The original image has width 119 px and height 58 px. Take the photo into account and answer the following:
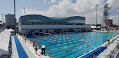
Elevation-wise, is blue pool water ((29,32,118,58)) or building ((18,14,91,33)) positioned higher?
Answer: building ((18,14,91,33))

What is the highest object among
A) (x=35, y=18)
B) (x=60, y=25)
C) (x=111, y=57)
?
(x=35, y=18)

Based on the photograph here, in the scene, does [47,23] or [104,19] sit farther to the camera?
[104,19]

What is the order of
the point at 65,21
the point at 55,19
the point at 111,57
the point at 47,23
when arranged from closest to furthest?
the point at 111,57 → the point at 47,23 → the point at 55,19 → the point at 65,21

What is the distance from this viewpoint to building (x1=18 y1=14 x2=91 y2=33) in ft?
113

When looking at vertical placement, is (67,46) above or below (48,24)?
below

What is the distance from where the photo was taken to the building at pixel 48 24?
3453 centimetres

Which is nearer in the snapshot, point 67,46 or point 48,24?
point 67,46

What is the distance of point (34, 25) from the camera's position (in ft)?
116

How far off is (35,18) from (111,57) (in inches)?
1245

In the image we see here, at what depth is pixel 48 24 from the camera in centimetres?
3878

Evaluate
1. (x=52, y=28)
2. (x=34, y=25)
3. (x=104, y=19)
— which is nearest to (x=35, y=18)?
(x=34, y=25)

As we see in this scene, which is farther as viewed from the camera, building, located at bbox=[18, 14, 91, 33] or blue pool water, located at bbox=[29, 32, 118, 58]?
building, located at bbox=[18, 14, 91, 33]

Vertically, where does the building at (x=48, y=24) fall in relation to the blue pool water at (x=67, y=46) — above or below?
above

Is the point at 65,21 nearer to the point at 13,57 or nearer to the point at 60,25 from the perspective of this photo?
the point at 60,25
